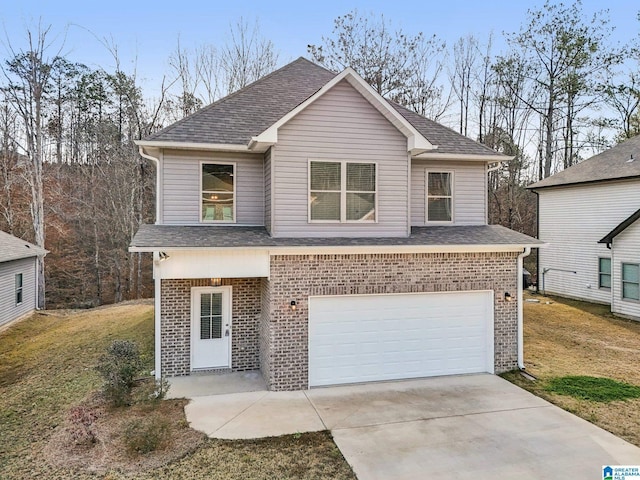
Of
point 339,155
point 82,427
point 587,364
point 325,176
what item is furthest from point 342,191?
point 587,364

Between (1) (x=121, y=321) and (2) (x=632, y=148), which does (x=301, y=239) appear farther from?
(2) (x=632, y=148)

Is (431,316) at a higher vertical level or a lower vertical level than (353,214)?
lower

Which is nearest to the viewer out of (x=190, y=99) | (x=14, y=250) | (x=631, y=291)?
(x=631, y=291)

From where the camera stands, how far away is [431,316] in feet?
30.5

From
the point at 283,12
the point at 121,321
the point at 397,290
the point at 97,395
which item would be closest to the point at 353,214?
the point at 397,290

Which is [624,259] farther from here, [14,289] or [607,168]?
[14,289]

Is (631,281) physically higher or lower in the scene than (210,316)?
higher

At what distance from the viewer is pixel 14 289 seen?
1611 cm

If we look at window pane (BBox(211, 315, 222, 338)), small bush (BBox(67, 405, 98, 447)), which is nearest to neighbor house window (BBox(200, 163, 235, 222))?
window pane (BBox(211, 315, 222, 338))

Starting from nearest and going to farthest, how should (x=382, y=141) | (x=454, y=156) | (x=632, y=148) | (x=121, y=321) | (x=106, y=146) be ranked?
(x=382, y=141)
(x=454, y=156)
(x=121, y=321)
(x=632, y=148)
(x=106, y=146)

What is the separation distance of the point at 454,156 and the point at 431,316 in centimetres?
429

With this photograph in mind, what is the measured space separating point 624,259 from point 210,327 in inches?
601

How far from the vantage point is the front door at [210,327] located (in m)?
9.33

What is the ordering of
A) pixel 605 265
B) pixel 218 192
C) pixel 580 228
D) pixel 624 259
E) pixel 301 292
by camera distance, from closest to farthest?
pixel 301 292 < pixel 218 192 < pixel 624 259 < pixel 605 265 < pixel 580 228
